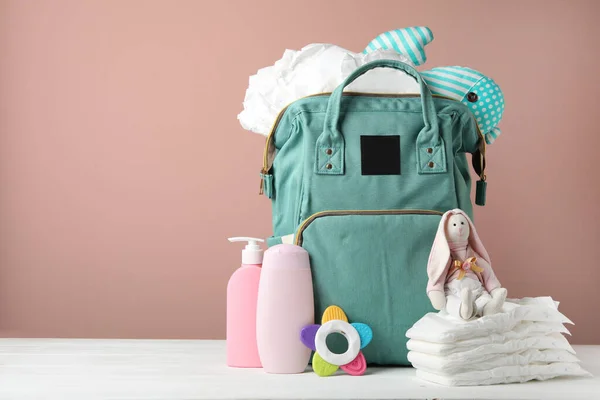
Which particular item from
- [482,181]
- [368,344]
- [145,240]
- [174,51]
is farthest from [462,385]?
[174,51]

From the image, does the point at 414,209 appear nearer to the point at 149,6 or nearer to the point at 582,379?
the point at 582,379

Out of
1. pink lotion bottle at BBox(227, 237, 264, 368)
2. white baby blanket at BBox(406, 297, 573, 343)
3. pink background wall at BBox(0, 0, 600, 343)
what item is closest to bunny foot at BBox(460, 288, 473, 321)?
white baby blanket at BBox(406, 297, 573, 343)

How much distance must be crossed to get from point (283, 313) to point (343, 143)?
0.31 m

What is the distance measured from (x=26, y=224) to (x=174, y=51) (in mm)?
631

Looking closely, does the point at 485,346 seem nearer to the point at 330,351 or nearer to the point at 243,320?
the point at 330,351

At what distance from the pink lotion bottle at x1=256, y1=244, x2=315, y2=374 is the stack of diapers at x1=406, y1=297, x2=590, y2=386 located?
0.16 meters

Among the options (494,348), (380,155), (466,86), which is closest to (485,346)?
(494,348)

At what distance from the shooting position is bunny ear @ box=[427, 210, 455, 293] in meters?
1.03

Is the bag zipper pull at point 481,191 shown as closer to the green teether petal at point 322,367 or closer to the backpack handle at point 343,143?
Answer: the backpack handle at point 343,143

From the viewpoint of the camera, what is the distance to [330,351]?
1045 millimetres

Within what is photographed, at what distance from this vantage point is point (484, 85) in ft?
4.09

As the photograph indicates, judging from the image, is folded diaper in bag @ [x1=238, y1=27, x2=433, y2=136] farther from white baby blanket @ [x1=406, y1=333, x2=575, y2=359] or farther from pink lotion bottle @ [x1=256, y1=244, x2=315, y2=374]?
white baby blanket @ [x1=406, y1=333, x2=575, y2=359]

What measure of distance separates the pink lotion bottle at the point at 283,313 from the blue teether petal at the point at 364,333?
73 millimetres

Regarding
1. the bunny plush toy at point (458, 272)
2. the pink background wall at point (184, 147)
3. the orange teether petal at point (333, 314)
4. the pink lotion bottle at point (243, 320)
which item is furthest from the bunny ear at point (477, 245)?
the pink background wall at point (184, 147)
